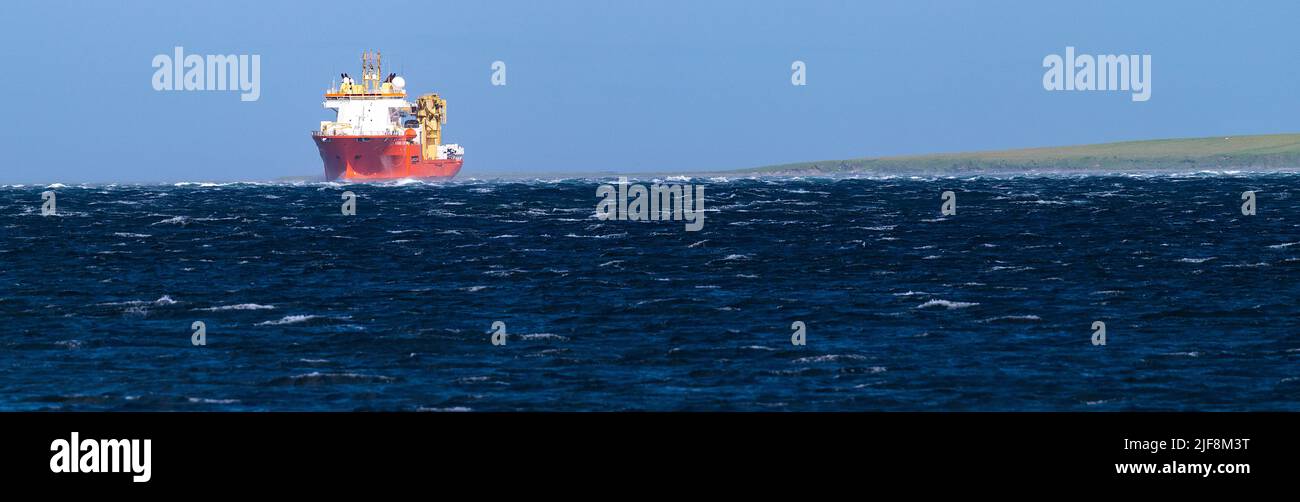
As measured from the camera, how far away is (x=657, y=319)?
3281 cm

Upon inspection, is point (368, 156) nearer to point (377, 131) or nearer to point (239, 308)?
point (377, 131)

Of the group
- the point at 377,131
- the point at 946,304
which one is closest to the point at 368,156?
the point at 377,131

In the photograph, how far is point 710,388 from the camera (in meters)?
Answer: 23.9

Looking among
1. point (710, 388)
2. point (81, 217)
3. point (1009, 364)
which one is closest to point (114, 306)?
point (710, 388)

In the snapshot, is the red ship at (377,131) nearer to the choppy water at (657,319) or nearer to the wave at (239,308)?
the choppy water at (657,319)

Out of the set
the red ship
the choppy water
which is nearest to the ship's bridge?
the red ship

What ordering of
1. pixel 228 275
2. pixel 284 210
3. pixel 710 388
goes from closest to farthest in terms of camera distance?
pixel 710 388 < pixel 228 275 < pixel 284 210

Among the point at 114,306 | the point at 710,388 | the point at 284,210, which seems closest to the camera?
the point at 710,388

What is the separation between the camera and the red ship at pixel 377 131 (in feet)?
571

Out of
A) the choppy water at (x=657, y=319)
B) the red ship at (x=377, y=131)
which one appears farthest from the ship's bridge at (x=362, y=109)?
the choppy water at (x=657, y=319)
